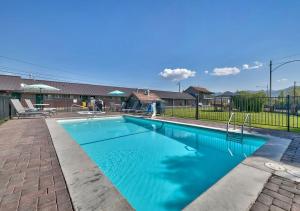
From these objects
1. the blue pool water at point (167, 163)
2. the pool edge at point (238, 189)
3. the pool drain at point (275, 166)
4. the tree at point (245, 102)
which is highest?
the tree at point (245, 102)

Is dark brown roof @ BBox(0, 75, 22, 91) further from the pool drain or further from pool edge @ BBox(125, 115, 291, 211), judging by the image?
the pool drain

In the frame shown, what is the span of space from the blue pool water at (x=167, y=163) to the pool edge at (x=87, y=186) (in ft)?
2.73

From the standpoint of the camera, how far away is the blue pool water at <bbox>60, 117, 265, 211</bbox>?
306 cm

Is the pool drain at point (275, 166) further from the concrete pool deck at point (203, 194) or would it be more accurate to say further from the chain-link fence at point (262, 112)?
the chain-link fence at point (262, 112)

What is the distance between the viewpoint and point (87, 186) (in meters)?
2.27

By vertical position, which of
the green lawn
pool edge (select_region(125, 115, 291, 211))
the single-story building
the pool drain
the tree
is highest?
the single-story building

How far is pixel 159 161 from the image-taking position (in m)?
4.78

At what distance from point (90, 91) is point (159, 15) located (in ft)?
63.2

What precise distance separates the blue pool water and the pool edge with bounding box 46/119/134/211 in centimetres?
83

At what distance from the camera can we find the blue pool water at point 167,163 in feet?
10.0

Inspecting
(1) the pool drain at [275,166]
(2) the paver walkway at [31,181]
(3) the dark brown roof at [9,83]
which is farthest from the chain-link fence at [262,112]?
(3) the dark brown roof at [9,83]

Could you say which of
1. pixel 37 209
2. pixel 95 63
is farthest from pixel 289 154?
pixel 95 63

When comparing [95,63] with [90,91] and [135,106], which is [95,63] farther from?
[135,106]

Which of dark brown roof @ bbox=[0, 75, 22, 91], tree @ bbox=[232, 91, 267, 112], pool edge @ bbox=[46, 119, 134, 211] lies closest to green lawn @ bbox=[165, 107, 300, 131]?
tree @ bbox=[232, 91, 267, 112]
